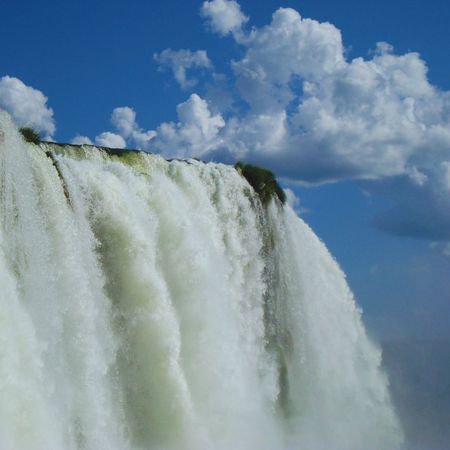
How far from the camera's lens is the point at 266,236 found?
78.3 feet

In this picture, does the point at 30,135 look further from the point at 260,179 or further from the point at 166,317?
the point at 260,179

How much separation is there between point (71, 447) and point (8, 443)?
1.75m

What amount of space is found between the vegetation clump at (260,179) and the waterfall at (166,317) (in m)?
0.36

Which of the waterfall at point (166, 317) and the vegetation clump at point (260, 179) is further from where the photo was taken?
the vegetation clump at point (260, 179)

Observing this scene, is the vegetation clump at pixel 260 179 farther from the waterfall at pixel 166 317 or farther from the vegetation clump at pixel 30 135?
the vegetation clump at pixel 30 135

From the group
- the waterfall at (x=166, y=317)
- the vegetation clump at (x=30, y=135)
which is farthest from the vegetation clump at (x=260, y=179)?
the vegetation clump at (x=30, y=135)

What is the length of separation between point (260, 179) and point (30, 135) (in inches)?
361

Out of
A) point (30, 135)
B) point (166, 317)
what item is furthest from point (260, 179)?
point (30, 135)

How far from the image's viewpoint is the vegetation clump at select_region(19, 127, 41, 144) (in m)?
15.8

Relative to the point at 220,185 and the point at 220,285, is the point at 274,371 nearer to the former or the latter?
the point at 220,285

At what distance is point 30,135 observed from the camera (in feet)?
52.4

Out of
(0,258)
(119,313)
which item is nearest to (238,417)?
(119,313)

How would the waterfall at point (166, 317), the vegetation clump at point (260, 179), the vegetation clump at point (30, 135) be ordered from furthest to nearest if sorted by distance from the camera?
1. the vegetation clump at point (260, 179)
2. the vegetation clump at point (30, 135)
3. the waterfall at point (166, 317)

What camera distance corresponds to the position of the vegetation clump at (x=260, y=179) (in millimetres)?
23672
